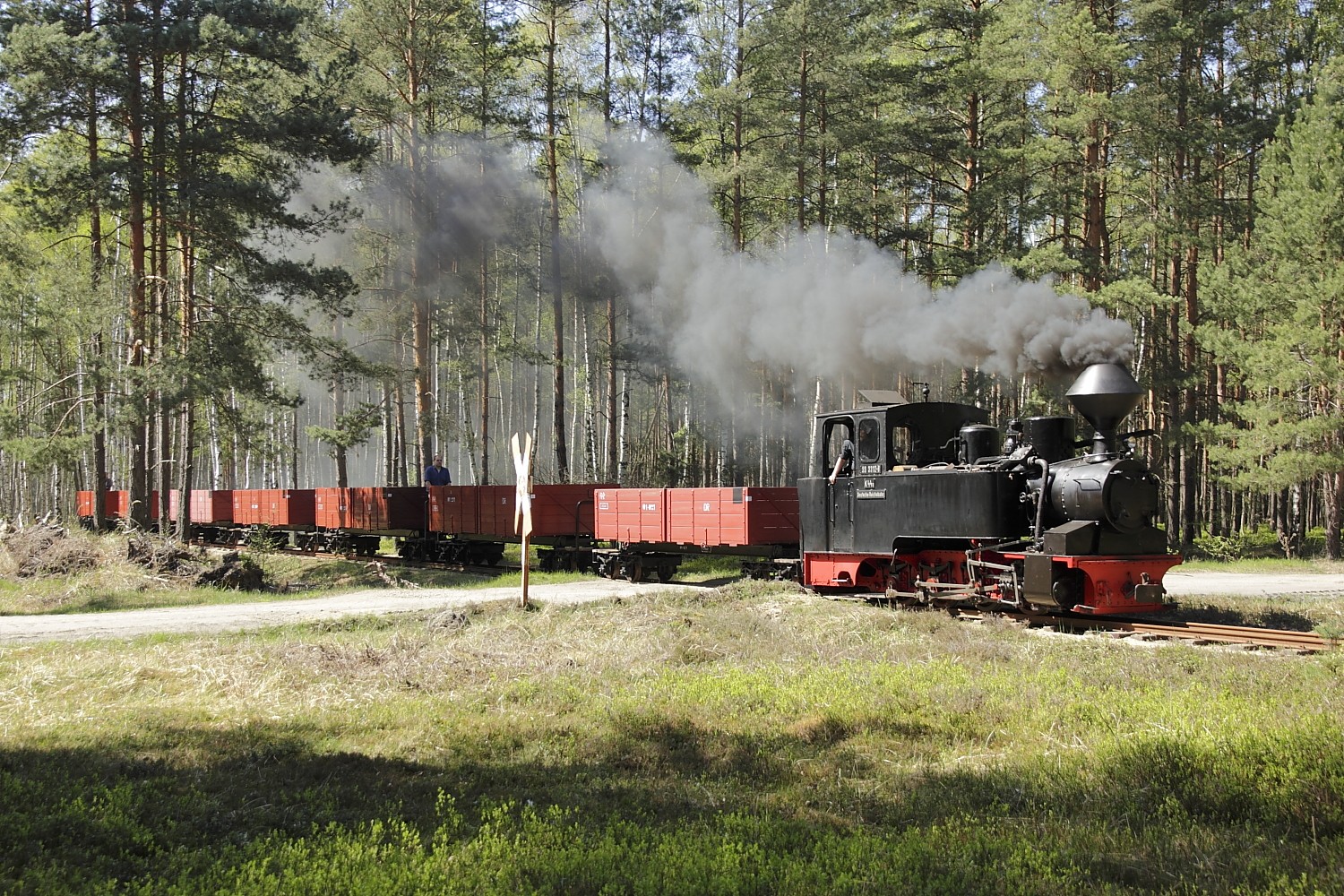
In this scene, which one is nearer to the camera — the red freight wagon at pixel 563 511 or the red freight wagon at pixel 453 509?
the red freight wagon at pixel 563 511

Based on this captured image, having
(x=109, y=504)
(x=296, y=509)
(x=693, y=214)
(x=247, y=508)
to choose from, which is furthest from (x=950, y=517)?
(x=109, y=504)

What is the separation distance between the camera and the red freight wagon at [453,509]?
22234 millimetres

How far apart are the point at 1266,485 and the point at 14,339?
3463 cm

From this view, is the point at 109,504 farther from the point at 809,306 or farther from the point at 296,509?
the point at 809,306

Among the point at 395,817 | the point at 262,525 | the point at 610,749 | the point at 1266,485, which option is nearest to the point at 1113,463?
the point at 610,749

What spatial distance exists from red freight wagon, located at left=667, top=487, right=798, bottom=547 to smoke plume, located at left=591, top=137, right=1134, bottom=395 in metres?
3.10

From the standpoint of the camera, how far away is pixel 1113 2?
2400cm

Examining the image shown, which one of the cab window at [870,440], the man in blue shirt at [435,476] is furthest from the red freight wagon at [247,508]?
the cab window at [870,440]

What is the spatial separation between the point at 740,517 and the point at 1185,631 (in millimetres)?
7911

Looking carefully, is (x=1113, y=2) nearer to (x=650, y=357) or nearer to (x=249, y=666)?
(x=650, y=357)

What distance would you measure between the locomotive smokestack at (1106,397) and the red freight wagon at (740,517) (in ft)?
20.9

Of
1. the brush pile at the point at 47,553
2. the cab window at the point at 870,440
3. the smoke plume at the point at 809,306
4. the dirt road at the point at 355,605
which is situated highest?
the smoke plume at the point at 809,306

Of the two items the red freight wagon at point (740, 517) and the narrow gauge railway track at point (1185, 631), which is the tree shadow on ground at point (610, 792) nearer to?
the narrow gauge railway track at point (1185, 631)

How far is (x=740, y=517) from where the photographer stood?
17297 millimetres
